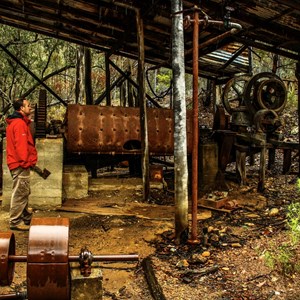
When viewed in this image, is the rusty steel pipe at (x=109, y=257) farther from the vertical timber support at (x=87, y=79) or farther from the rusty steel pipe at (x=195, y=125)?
the vertical timber support at (x=87, y=79)

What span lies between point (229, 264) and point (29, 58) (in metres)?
12.6

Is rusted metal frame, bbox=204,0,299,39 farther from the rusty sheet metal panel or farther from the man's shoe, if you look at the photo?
the man's shoe

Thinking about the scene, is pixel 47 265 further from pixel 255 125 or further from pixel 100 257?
pixel 255 125

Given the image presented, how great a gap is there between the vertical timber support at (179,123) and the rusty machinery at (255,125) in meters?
3.53

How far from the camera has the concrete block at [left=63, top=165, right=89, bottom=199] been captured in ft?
25.7

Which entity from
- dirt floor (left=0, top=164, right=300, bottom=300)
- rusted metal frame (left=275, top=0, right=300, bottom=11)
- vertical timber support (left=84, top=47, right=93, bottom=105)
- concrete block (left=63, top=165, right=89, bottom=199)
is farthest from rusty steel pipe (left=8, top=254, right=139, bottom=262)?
vertical timber support (left=84, top=47, right=93, bottom=105)

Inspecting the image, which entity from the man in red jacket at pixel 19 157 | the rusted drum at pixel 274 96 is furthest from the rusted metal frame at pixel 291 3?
the man in red jacket at pixel 19 157

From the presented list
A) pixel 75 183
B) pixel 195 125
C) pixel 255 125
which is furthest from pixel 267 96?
pixel 75 183

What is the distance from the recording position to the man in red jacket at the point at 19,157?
6.06m

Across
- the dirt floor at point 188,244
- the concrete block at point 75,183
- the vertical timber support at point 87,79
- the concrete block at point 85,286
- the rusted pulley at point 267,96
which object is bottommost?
the dirt floor at point 188,244

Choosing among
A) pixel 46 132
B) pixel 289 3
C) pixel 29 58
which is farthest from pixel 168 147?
pixel 29 58

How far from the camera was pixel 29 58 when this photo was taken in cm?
1452

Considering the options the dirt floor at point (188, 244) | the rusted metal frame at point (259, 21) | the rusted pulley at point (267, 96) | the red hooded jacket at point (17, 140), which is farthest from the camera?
the rusted pulley at point (267, 96)

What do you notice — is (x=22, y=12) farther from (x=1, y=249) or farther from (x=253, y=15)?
(x=1, y=249)
